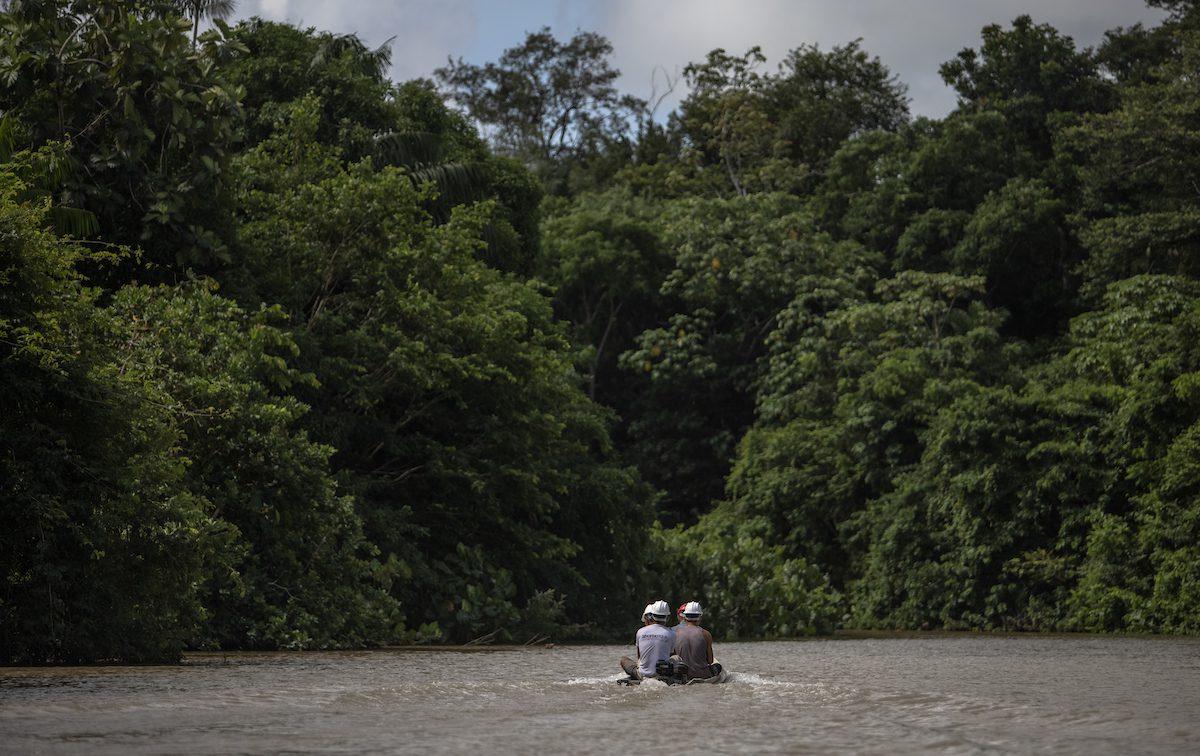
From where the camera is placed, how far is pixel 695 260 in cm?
4681

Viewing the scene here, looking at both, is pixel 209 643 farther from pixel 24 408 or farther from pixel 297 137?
pixel 297 137

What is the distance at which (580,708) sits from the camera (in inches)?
511

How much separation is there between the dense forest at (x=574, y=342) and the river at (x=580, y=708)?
8.90 ft

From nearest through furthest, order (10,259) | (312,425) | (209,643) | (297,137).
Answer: (10,259) → (209,643) → (312,425) → (297,137)

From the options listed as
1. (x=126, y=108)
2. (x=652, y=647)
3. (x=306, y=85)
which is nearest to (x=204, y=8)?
(x=306, y=85)

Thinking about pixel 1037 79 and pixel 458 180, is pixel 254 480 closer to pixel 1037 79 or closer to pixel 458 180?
pixel 458 180

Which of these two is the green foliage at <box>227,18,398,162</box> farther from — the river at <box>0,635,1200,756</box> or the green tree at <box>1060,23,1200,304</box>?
the green tree at <box>1060,23,1200,304</box>

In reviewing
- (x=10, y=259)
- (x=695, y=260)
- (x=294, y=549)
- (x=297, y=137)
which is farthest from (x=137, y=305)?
(x=695, y=260)

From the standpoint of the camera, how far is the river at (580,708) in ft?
32.8

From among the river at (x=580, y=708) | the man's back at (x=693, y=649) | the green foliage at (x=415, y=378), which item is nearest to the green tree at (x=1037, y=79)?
the green foliage at (x=415, y=378)

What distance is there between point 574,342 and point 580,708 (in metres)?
34.2

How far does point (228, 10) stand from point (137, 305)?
480 inches

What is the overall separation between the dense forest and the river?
2712 millimetres

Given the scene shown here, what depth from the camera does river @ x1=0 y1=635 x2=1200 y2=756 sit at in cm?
1001
